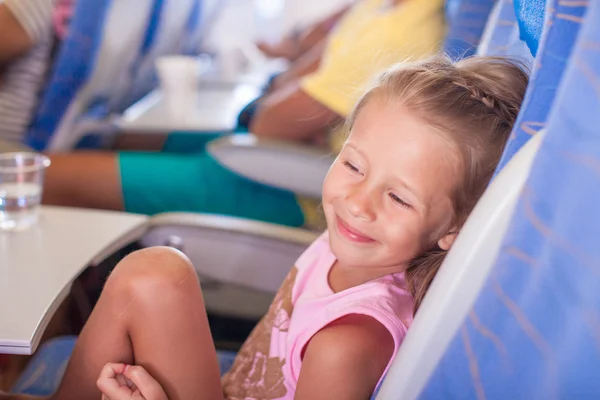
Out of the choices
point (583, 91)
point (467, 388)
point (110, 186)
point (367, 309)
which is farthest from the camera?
point (110, 186)

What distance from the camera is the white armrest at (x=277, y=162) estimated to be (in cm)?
145

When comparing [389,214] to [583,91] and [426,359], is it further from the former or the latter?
[583,91]

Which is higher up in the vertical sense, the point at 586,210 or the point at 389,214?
the point at 586,210

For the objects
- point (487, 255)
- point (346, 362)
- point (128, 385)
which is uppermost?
point (487, 255)

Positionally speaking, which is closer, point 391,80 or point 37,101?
point 391,80

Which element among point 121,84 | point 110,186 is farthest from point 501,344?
point 121,84

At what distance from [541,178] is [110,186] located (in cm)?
129

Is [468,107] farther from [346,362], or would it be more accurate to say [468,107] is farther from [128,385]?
[128,385]

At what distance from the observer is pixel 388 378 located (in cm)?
60

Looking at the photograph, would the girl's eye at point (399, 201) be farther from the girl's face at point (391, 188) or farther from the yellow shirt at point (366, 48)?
the yellow shirt at point (366, 48)

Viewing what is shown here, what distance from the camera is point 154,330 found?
2.63ft

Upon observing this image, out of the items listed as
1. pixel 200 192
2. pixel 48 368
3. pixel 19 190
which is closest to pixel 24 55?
pixel 200 192

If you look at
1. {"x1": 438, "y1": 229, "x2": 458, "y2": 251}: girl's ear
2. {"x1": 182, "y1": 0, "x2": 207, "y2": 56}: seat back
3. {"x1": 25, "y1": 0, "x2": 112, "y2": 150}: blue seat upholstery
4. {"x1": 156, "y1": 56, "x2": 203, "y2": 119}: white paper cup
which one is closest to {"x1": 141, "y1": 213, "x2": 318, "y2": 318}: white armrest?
{"x1": 438, "y1": 229, "x2": 458, "y2": 251}: girl's ear

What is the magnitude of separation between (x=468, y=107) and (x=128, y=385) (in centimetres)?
54
